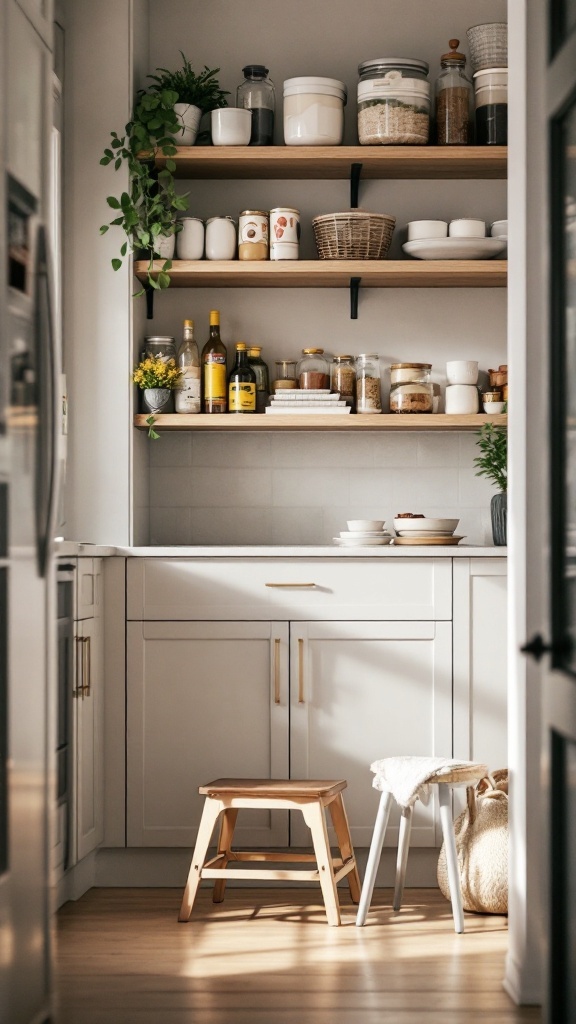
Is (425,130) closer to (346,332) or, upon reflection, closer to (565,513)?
(346,332)

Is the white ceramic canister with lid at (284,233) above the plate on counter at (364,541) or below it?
above

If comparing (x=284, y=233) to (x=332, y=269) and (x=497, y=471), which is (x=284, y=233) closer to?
(x=332, y=269)

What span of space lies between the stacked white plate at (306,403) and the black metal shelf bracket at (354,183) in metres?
0.67

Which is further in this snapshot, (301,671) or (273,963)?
(301,671)

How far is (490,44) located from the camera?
3.89 metres

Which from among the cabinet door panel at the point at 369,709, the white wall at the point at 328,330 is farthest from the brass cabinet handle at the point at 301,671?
the white wall at the point at 328,330

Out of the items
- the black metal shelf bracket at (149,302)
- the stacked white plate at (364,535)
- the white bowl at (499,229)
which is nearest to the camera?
the stacked white plate at (364,535)

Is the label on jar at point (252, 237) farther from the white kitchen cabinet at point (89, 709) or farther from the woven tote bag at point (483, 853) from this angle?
the woven tote bag at point (483, 853)

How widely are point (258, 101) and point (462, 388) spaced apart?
1201 millimetres

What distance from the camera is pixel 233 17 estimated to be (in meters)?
4.08

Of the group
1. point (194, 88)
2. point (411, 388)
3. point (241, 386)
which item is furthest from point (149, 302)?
point (411, 388)

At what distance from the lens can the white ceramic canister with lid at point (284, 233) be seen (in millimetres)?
3812

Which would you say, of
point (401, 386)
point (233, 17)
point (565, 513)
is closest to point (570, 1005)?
point (565, 513)

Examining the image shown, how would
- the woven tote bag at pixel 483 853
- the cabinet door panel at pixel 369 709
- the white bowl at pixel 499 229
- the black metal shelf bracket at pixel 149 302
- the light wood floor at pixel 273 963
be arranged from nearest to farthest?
1. the light wood floor at pixel 273 963
2. the woven tote bag at pixel 483 853
3. the cabinet door panel at pixel 369 709
4. the white bowl at pixel 499 229
5. the black metal shelf bracket at pixel 149 302
